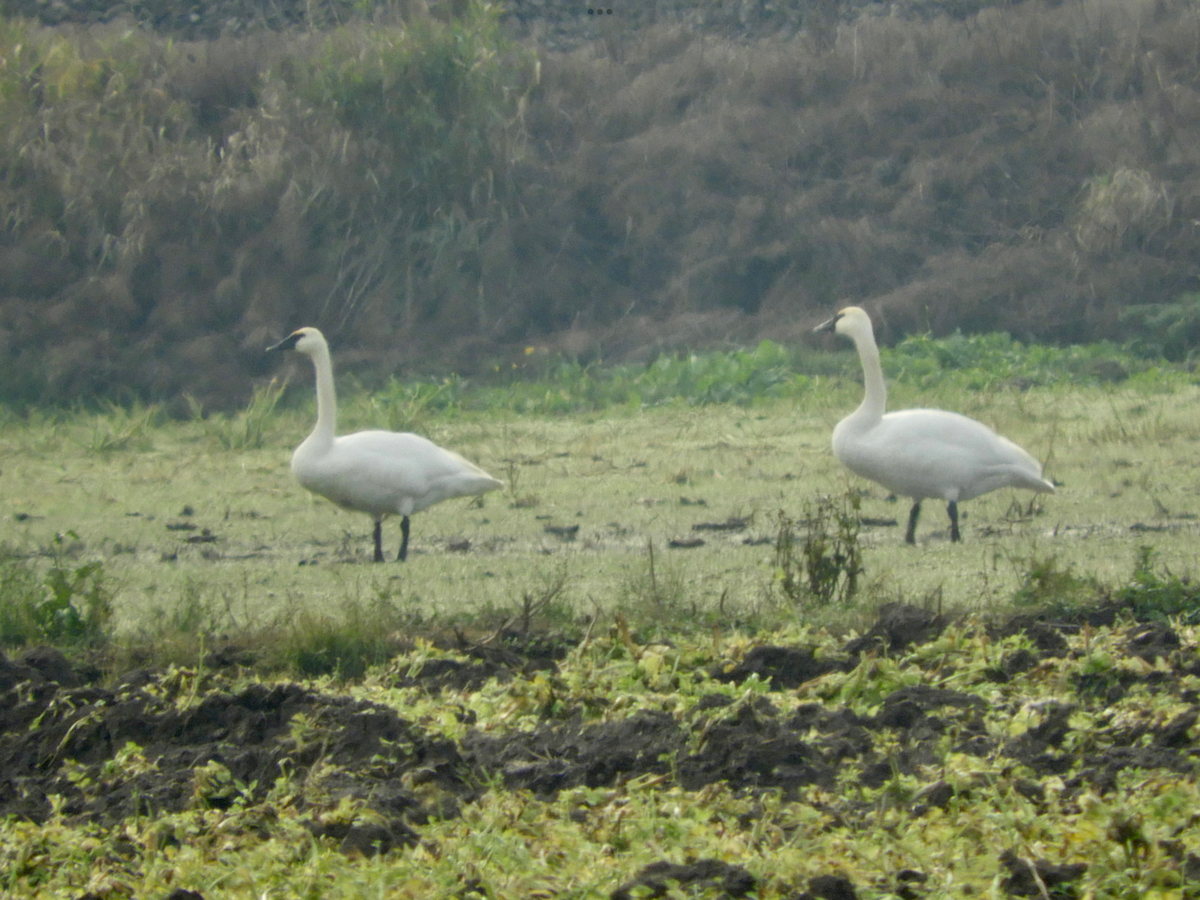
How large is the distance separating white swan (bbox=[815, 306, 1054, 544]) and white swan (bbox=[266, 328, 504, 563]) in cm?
234

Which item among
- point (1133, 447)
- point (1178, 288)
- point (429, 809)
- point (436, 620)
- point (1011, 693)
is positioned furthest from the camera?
point (1178, 288)

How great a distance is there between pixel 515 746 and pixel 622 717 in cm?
47

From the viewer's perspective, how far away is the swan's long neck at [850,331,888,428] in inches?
370

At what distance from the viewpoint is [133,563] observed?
966 centimetres

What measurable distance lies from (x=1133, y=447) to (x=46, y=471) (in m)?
9.04

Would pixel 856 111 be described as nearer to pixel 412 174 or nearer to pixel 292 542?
pixel 412 174

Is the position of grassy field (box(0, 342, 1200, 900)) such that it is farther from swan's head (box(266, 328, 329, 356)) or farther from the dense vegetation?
the dense vegetation

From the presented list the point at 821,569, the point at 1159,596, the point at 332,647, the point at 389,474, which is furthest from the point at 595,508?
the point at 1159,596

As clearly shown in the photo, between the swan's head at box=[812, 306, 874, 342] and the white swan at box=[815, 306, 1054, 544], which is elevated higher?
the swan's head at box=[812, 306, 874, 342]

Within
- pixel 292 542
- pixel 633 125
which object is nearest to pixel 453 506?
pixel 292 542

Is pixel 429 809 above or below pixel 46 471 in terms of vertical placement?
above

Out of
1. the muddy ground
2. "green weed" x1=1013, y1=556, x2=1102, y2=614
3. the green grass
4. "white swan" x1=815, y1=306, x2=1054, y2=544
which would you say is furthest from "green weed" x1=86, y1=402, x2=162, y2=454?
"green weed" x1=1013, y1=556, x2=1102, y2=614

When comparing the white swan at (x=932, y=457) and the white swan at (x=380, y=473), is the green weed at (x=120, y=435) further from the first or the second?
the white swan at (x=932, y=457)

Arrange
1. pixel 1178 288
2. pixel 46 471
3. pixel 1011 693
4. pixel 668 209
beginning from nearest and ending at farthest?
pixel 1011 693 → pixel 46 471 → pixel 1178 288 → pixel 668 209
